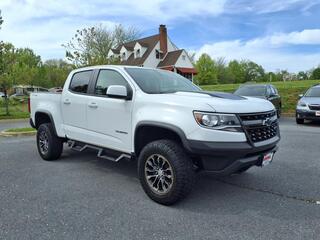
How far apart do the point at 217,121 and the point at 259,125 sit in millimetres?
635

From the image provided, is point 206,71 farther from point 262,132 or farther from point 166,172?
point 166,172

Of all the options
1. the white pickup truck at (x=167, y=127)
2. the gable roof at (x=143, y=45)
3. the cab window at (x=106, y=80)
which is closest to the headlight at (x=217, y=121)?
the white pickup truck at (x=167, y=127)

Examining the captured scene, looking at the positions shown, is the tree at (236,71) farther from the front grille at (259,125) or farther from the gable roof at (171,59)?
the front grille at (259,125)

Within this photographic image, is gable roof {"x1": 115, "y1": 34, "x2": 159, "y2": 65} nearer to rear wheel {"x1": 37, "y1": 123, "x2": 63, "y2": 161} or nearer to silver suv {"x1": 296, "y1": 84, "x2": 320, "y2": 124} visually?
silver suv {"x1": 296, "y1": 84, "x2": 320, "y2": 124}

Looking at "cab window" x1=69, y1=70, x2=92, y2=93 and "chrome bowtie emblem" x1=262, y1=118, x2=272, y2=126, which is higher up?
"cab window" x1=69, y1=70, x2=92, y2=93

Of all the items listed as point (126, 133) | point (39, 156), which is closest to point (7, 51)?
point (39, 156)

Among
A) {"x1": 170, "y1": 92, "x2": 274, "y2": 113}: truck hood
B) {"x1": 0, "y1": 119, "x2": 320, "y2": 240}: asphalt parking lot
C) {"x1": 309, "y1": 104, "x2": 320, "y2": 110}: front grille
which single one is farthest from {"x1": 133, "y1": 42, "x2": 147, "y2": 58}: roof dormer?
{"x1": 170, "y1": 92, "x2": 274, "y2": 113}: truck hood

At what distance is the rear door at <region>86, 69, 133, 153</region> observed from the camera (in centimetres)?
476

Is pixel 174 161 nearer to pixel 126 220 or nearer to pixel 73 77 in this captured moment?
pixel 126 220

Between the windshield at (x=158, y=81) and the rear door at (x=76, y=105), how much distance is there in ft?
3.27

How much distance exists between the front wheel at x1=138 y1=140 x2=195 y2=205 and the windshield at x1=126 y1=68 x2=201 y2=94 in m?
0.95

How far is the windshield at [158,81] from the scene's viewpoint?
4871 mm

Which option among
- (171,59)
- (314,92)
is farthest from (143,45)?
(314,92)

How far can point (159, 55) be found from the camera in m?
43.6
